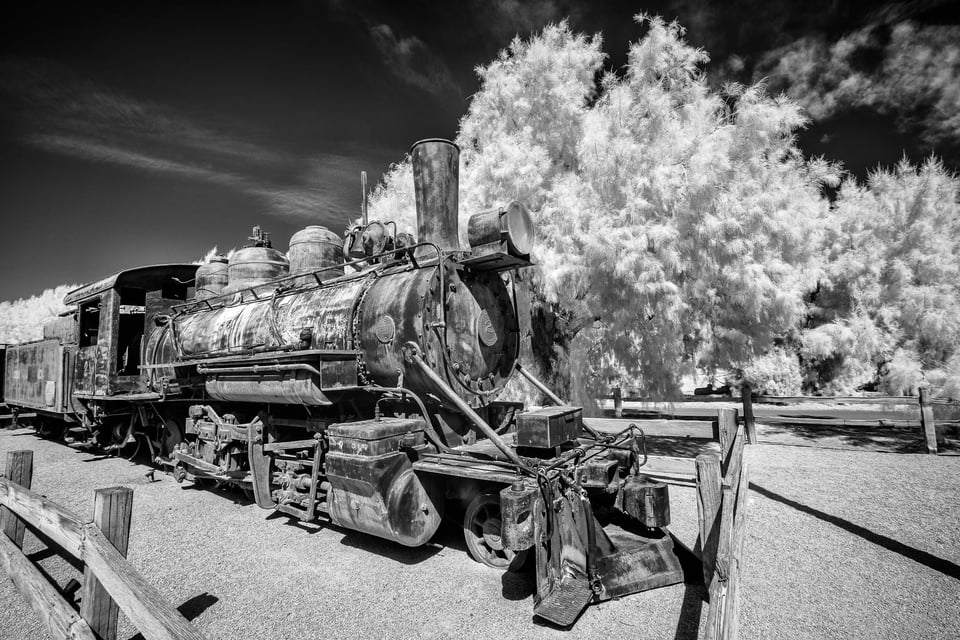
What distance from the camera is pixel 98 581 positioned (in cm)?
279

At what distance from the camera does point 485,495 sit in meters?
4.02

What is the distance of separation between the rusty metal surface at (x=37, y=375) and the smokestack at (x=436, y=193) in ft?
28.2

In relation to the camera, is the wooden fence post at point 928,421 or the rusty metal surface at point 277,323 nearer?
the rusty metal surface at point 277,323

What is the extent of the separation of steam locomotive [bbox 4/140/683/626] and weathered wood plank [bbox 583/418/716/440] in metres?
2.27

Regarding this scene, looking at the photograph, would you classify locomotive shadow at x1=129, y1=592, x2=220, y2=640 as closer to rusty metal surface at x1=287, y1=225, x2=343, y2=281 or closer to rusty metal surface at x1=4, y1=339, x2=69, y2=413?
rusty metal surface at x1=287, y1=225, x2=343, y2=281

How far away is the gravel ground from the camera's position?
3.21 m

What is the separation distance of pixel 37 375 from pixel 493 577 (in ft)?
39.3

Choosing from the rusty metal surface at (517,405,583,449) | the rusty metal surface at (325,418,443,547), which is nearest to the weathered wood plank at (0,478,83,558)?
the rusty metal surface at (325,418,443,547)

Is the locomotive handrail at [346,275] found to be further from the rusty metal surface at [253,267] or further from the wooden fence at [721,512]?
the wooden fence at [721,512]

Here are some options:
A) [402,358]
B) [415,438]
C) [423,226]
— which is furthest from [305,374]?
[423,226]

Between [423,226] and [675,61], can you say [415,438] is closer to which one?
[423,226]

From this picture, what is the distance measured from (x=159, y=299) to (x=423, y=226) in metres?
5.87

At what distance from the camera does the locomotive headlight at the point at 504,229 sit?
473 centimetres

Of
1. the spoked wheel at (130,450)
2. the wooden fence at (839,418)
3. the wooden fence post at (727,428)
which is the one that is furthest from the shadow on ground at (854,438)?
the spoked wheel at (130,450)
